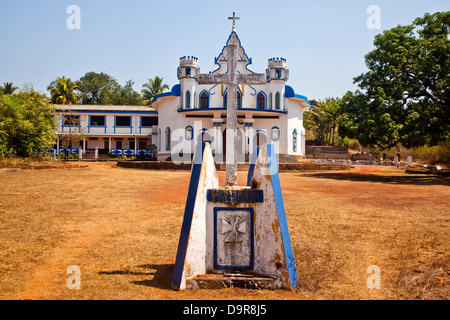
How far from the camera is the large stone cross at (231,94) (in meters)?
5.14

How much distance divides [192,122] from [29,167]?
13.5m

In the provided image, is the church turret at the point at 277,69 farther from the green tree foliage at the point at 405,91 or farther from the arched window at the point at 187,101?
the green tree foliage at the point at 405,91

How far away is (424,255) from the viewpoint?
5.61 m

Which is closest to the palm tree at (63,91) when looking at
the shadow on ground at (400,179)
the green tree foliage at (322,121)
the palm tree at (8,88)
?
the palm tree at (8,88)

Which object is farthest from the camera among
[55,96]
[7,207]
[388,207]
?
[55,96]

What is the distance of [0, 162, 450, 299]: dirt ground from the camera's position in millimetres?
4305

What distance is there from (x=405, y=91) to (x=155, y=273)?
18633 millimetres

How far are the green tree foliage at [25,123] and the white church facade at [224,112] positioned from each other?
30.1 ft

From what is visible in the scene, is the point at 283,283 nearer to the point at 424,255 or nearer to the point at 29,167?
the point at 424,255

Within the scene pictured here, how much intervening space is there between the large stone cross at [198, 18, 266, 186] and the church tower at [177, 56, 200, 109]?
77.7 ft

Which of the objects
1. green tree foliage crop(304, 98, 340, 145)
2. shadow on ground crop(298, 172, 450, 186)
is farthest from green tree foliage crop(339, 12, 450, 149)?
green tree foliage crop(304, 98, 340, 145)

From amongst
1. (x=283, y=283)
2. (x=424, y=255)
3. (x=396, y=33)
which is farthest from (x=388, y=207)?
(x=396, y=33)

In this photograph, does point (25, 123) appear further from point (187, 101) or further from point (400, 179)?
point (400, 179)

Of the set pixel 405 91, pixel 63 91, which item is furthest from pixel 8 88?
pixel 405 91
